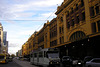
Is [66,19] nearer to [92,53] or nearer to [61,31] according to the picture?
[61,31]

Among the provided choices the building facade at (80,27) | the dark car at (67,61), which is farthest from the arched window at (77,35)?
the dark car at (67,61)

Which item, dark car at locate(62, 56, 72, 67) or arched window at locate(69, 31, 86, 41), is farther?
arched window at locate(69, 31, 86, 41)

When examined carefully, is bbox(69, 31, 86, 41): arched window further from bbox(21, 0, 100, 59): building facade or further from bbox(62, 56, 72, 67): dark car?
bbox(62, 56, 72, 67): dark car

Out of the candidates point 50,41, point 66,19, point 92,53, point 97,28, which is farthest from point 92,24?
point 50,41

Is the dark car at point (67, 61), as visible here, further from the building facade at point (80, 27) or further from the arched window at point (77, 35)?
the arched window at point (77, 35)

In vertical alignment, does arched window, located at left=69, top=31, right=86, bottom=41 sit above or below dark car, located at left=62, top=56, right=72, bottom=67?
above

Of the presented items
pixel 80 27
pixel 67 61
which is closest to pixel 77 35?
pixel 80 27

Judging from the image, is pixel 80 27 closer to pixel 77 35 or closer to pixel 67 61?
pixel 77 35

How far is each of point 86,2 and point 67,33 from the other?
11.3 metres

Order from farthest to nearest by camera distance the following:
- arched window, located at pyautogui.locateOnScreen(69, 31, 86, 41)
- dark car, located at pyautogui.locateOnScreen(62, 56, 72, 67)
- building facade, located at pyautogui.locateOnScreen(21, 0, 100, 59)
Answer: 1. arched window, located at pyautogui.locateOnScreen(69, 31, 86, 41)
2. building facade, located at pyautogui.locateOnScreen(21, 0, 100, 59)
3. dark car, located at pyautogui.locateOnScreen(62, 56, 72, 67)

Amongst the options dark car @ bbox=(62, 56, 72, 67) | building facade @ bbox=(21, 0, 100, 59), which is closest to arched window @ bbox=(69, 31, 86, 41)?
building facade @ bbox=(21, 0, 100, 59)

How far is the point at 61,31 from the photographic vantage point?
42.8 metres

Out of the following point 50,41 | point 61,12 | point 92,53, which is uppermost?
point 61,12

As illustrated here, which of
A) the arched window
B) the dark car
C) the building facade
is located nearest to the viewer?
the dark car
